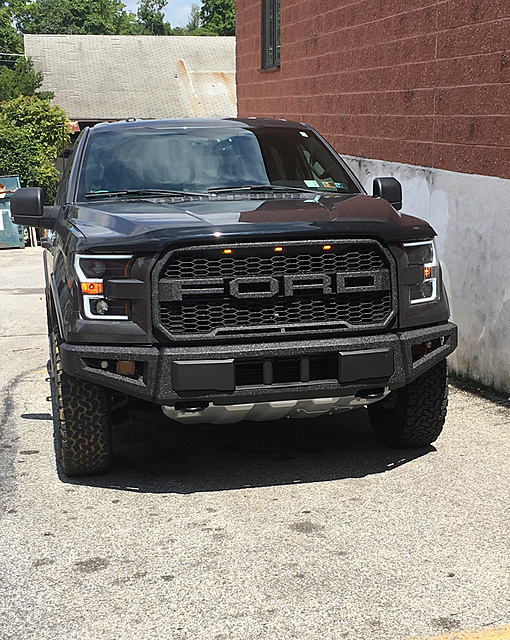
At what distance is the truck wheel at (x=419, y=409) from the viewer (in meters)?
5.64

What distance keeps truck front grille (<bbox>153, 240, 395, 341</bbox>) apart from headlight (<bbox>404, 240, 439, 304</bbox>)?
6.2 inches

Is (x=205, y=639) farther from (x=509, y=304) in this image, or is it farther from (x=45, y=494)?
(x=509, y=304)

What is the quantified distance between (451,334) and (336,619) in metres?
2.13

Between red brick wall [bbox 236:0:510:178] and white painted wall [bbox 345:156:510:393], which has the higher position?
red brick wall [bbox 236:0:510:178]

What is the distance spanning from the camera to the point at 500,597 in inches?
150

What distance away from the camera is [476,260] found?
7.59m

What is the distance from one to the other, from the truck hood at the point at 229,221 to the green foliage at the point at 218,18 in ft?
268

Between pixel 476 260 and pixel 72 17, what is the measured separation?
83567 millimetres

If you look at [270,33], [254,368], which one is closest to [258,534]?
[254,368]

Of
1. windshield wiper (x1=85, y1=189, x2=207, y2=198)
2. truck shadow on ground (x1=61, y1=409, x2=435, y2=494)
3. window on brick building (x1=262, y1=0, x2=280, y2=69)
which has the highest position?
window on brick building (x1=262, y1=0, x2=280, y2=69)

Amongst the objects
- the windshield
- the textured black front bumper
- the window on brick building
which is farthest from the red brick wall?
the textured black front bumper

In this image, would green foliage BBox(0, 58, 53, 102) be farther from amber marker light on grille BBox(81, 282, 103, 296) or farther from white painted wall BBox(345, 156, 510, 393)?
amber marker light on grille BBox(81, 282, 103, 296)

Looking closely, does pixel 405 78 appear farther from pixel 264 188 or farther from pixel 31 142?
pixel 31 142

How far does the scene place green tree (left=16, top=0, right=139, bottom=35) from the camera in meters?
84.8
